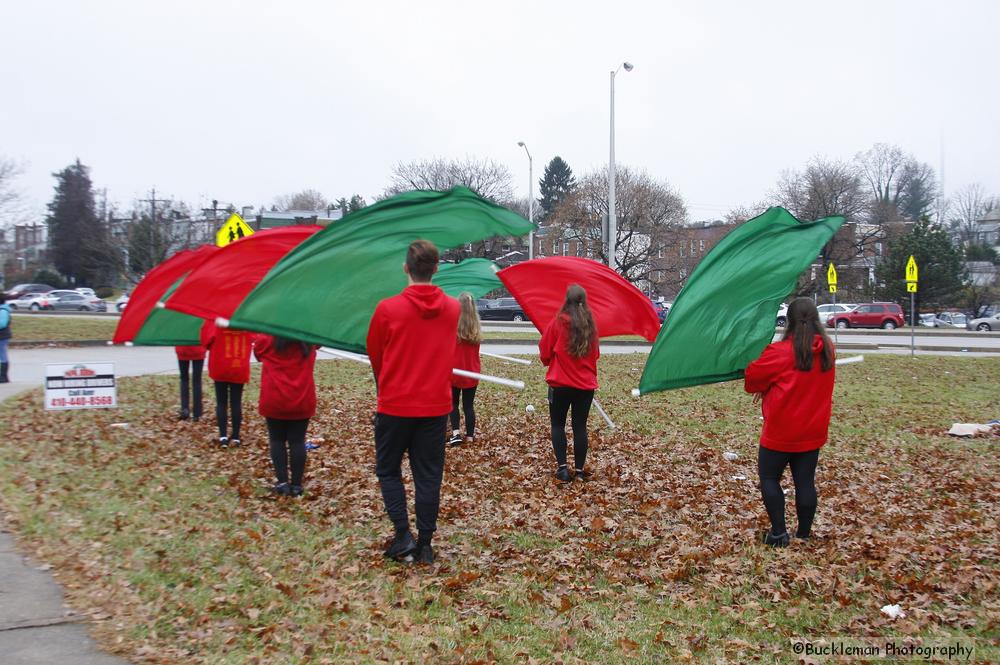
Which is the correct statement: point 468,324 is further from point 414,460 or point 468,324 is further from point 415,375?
point 415,375

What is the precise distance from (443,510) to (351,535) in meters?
1.04

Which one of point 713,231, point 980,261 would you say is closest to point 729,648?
point 713,231

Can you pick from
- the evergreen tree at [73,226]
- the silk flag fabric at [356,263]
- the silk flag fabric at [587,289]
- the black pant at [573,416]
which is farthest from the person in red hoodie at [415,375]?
the evergreen tree at [73,226]

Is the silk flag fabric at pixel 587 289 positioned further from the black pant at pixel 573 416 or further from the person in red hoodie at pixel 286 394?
the person in red hoodie at pixel 286 394

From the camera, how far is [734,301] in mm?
6836

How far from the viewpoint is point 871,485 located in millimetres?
8727

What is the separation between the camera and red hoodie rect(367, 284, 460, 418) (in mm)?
5562

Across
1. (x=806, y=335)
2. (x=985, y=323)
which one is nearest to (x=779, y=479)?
(x=806, y=335)

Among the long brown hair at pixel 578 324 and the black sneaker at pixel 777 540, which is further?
the long brown hair at pixel 578 324

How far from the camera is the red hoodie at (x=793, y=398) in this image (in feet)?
20.0

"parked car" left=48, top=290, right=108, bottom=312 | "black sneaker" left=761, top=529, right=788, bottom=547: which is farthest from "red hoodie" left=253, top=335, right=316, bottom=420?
"parked car" left=48, top=290, right=108, bottom=312

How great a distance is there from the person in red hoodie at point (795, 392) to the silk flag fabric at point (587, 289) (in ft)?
11.3

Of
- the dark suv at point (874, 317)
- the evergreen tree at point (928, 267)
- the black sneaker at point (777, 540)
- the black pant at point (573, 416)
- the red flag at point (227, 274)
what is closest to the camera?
the black sneaker at point (777, 540)

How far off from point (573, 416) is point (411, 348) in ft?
10.7
